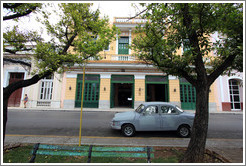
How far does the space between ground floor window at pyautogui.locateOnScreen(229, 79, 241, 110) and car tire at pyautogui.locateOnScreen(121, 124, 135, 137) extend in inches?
635

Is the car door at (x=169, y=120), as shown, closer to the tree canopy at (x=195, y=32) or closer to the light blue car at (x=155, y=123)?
the light blue car at (x=155, y=123)

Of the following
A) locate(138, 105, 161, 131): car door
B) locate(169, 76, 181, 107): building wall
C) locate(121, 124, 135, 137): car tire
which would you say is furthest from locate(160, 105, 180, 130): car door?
locate(169, 76, 181, 107): building wall

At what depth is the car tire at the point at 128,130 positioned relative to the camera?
557 centimetres

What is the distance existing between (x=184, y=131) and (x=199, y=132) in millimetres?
2461

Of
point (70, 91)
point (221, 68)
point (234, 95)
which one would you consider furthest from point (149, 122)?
point (234, 95)

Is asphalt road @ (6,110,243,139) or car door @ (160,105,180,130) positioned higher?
car door @ (160,105,180,130)

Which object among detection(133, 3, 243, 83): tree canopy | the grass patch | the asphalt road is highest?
detection(133, 3, 243, 83): tree canopy

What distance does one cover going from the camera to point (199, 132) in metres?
3.40

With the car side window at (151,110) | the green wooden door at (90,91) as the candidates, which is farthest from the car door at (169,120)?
the green wooden door at (90,91)

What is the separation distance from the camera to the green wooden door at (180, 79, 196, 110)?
581 inches

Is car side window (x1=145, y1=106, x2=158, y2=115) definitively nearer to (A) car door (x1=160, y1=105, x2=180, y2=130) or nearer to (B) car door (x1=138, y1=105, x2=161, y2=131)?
(B) car door (x1=138, y1=105, x2=161, y2=131)

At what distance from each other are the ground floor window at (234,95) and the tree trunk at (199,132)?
1628 cm

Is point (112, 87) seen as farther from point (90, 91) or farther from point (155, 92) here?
point (155, 92)

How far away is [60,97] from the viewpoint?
15414 millimetres
